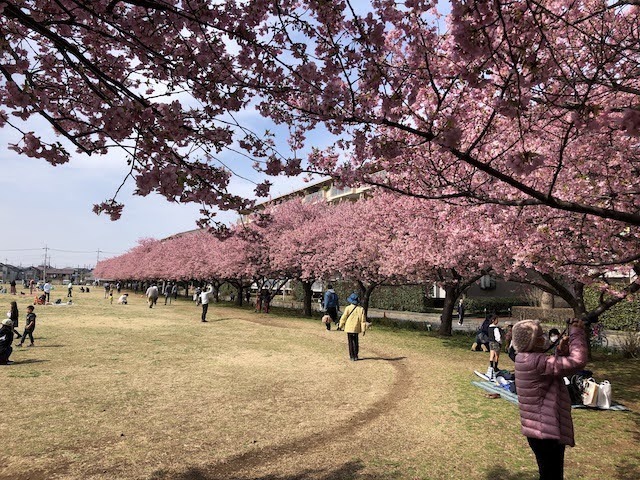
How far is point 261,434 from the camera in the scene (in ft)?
21.5

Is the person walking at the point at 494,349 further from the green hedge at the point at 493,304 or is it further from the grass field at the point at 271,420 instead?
the green hedge at the point at 493,304

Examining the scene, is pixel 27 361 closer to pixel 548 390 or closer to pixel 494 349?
pixel 494 349

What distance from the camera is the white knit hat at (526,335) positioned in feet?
12.9

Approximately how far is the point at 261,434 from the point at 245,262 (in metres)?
28.1

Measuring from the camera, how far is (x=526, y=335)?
396 cm

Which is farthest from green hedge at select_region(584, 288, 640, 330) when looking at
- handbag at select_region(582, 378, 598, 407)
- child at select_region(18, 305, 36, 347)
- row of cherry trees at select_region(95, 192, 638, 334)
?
child at select_region(18, 305, 36, 347)

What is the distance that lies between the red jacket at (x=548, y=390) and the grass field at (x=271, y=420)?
192 cm

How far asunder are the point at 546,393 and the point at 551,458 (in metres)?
0.56

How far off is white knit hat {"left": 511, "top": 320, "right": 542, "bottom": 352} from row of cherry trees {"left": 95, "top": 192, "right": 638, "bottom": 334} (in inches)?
120

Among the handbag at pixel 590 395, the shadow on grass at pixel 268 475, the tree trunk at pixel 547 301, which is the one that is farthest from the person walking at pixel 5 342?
the tree trunk at pixel 547 301

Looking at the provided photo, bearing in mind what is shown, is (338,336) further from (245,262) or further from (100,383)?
(245,262)

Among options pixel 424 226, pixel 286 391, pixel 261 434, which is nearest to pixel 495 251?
pixel 424 226

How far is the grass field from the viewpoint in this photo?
5.43m

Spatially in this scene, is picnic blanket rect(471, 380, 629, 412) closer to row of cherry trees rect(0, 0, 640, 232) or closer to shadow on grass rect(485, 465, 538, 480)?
shadow on grass rect(485, 465, 538, 480)
